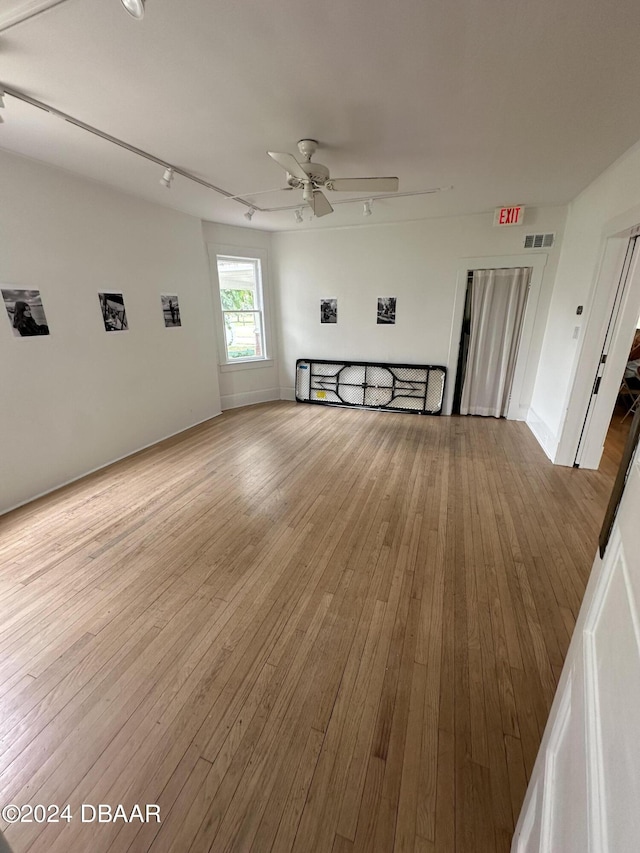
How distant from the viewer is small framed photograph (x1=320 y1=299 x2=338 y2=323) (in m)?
5.80

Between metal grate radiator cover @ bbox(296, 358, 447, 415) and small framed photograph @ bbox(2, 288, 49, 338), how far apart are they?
383 centimetres

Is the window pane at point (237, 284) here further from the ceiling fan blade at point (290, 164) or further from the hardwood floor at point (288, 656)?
the hardwood floor at point (288, 656)

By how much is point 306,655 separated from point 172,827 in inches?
29.2

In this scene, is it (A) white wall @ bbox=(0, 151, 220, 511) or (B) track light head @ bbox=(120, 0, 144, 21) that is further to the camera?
(A) white wall @ bbox=(0, 151, 220, 511)

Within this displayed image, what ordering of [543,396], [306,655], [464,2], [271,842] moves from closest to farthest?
[271,842] → [464,2] → [306,655] → [543,396]

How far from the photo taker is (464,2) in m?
1.45

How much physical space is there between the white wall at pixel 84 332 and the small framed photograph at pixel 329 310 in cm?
202

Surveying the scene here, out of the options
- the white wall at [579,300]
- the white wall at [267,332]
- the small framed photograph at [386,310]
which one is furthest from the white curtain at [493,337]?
the white wall at [267,332]

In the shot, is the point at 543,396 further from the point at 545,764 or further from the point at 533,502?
the point at 545,764

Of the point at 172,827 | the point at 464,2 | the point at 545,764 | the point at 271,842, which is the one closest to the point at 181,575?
the point at 172,827

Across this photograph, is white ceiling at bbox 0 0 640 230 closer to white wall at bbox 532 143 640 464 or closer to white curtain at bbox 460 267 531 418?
white wall at bbox 532 143 640 464

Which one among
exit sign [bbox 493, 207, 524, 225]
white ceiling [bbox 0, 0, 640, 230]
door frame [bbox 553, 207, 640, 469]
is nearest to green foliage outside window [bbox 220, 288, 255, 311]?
white ceiling [bbox 0, 0, 640, 230]

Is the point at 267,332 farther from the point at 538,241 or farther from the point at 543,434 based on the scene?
the point at 543,434

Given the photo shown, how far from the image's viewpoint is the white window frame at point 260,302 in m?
5.29
